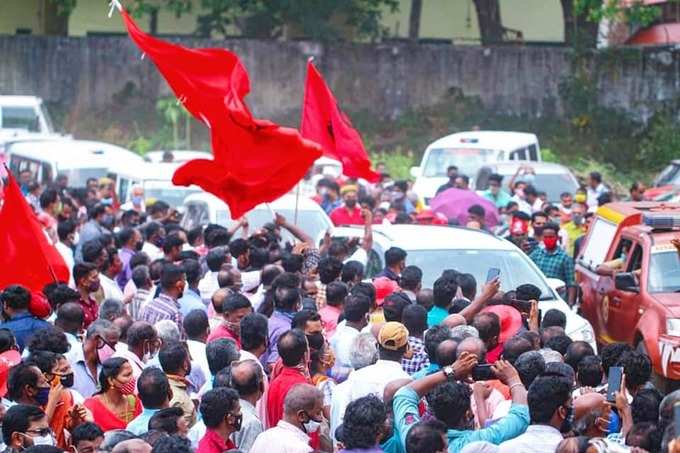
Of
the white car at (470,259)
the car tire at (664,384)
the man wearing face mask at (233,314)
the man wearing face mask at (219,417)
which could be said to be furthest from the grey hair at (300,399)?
the white car at (470,259)

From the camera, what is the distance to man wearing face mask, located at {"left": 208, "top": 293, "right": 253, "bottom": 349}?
9.12m

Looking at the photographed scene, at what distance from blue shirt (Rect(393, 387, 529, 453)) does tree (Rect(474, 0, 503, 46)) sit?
89.0 feet

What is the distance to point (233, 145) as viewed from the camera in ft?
38.7

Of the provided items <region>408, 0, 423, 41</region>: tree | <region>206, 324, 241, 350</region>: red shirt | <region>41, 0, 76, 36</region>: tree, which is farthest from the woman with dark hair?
<region>41, 0, 76, 36</region>: tree

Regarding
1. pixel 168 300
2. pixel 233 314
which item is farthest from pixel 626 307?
pixel 233 314

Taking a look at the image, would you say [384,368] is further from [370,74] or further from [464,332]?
[370,74]

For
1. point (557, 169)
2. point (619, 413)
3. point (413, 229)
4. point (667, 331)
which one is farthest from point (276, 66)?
point (619, 413)

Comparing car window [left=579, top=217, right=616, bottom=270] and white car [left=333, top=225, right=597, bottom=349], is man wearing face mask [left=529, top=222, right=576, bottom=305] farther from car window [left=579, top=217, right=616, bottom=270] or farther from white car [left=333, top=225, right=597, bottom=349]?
white car [left=333, top=225, right=597, bottom=349]

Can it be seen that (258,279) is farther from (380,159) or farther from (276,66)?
(276,66)

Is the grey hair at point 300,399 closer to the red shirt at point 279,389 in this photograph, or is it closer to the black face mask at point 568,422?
the red shirt at point 279,389

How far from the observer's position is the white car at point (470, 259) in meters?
11.9

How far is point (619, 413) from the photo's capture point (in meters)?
6.69

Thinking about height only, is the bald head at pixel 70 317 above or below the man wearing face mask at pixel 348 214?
→ above

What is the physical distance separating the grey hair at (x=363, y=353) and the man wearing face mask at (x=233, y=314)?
4.21ft
